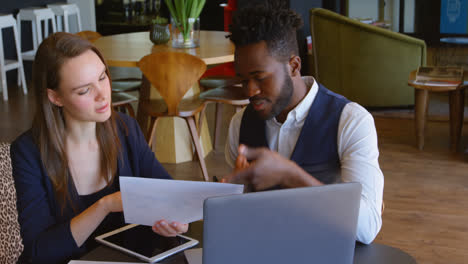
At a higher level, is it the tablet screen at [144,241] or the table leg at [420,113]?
the tablet screen at [144,241]

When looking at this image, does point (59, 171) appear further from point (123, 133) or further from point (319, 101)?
point (319, 101)

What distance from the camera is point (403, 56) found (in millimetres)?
5227

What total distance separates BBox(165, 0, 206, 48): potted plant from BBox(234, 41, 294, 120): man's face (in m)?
2.55

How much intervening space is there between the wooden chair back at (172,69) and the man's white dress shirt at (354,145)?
1.70 m

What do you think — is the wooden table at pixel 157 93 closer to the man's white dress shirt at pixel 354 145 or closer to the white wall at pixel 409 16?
the man's white dress shirt at pixel 354 145

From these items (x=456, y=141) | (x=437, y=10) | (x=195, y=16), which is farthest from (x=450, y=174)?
(x=437, y=10)

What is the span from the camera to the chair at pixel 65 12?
25.8 feet

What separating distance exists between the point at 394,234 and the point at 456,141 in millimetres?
1671

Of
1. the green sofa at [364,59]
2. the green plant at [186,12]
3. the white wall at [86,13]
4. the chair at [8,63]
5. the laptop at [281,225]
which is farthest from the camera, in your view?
the white wall at [86,13]

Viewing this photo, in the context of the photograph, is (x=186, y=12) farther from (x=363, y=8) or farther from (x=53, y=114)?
(x=363, y=8)

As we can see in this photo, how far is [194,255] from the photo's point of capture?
136 centimetres

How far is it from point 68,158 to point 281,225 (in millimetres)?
976

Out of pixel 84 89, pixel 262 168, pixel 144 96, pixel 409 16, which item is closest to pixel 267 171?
pixel 262 168

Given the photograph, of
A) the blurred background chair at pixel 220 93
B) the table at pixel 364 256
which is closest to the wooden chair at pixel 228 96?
the blurred background chair at pixel 220 93
